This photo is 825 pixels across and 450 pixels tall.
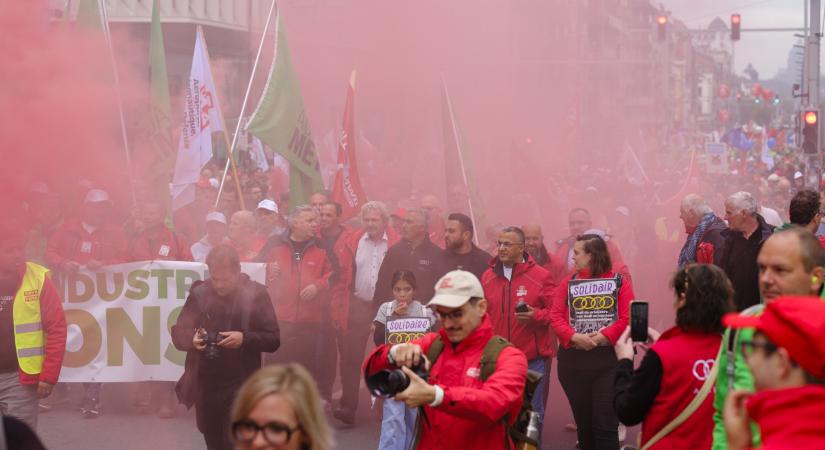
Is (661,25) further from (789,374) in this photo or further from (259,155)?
(789,374)

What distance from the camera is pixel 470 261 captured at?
843 cm

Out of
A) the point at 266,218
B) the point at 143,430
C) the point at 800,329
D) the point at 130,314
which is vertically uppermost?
the point at 800,329

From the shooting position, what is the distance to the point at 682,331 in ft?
14.5

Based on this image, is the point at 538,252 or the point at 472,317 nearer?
the point at 472,317

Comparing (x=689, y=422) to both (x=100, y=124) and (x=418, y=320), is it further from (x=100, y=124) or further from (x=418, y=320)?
(x=100, y=124)

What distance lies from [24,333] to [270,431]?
4.05 m

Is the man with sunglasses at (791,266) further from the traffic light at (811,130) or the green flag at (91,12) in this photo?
the traffic light at (811,130)

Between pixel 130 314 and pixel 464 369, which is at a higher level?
pixel 464 369

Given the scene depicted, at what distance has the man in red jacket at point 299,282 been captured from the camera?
354 inches

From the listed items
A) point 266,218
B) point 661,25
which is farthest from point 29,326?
point 661,25

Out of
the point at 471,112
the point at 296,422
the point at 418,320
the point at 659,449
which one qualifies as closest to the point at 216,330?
the point at 418,320

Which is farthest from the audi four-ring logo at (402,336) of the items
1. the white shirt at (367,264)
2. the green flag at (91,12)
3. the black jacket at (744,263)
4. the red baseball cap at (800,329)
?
the red baseball cap at (800,329)

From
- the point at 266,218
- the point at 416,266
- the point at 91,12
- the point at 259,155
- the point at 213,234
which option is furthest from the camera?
the point at 259,155

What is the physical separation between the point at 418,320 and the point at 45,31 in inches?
116
